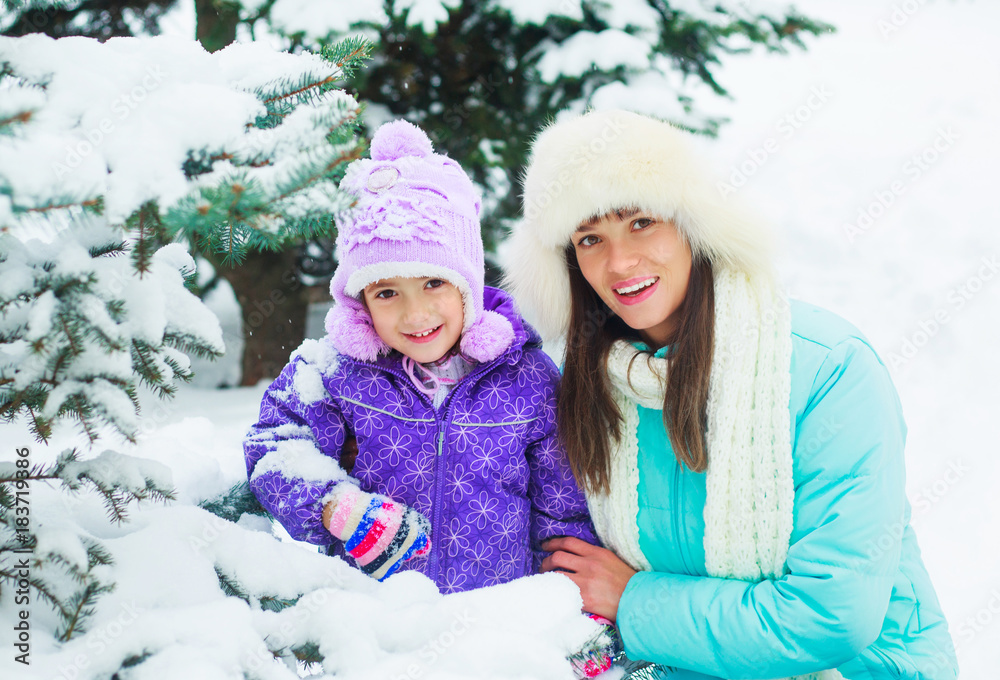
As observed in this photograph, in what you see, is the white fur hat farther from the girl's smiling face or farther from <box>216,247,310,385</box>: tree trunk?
<box>216,247,310,385</box>: tree trunk

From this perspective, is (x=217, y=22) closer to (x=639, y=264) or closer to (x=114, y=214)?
(x=639, y=264)

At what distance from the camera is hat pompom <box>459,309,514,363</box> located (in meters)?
1.96

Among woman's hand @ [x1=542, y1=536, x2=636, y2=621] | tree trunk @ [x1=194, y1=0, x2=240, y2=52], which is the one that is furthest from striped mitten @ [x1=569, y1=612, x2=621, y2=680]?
tree trunk @ [x1=194, y1=0, x2=240, y2=52]

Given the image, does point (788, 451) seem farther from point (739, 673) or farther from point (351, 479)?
point (351, 479)

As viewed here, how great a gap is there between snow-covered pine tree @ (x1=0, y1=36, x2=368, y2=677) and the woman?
95 centimetres

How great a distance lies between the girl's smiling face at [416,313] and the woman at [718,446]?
35 cm

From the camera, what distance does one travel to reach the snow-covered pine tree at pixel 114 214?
2.76 ft

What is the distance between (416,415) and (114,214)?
1.21 m

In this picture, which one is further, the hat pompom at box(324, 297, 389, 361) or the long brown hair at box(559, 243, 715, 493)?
the hat pompom at box(324, 297, 389, 361)

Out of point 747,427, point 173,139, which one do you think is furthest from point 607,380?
point 173,139

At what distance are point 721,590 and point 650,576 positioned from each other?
0.19m

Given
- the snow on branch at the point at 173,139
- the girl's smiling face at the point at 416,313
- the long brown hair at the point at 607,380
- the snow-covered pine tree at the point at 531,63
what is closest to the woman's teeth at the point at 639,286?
the long brown hair at the point at 607,380

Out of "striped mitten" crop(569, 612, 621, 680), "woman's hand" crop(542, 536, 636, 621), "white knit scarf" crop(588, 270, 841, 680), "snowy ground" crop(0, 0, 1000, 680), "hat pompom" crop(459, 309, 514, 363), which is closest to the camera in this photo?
"striped mitten" crop(569, 612, 621, 680)

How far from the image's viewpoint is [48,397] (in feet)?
2.96
